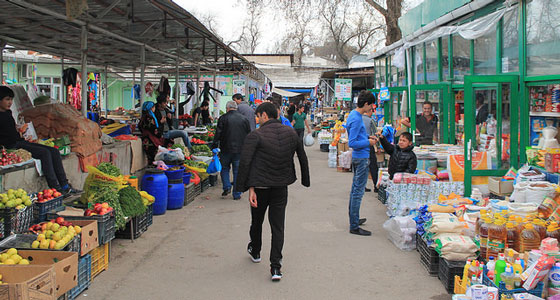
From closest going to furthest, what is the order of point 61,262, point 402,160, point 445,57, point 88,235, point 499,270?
point 499,270 < point 61,262 < point 88,235 < point 402,160 < point 445,57

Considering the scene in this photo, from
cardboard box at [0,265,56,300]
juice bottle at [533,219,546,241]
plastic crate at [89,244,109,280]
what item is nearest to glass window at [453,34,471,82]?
juice bottle at [533,219,546,241]

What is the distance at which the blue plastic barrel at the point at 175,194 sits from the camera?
918 centimetres

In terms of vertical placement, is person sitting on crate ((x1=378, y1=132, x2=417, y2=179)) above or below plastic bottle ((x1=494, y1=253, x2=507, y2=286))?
above

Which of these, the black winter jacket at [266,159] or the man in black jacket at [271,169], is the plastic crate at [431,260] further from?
the black winter jacket at [266,159]

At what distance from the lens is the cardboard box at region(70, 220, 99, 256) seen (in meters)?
5.26

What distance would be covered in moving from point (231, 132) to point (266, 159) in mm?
4744

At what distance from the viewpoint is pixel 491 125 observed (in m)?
8.55

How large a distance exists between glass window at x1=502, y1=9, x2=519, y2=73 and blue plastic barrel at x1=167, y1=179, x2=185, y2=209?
6.05 metres

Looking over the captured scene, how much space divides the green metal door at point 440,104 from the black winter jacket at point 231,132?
4.41 meters

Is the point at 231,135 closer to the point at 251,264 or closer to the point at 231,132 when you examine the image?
the point at 231,132

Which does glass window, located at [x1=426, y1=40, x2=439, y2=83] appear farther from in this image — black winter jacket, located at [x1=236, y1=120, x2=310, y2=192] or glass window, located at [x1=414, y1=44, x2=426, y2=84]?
black winter jacket, located at [x1=236, y1=120, x2=310, y2=192]

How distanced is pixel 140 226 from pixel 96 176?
107 centimetres

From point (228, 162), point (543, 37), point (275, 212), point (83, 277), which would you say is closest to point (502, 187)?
point (543, 37)

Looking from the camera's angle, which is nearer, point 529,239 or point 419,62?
point 529,239
